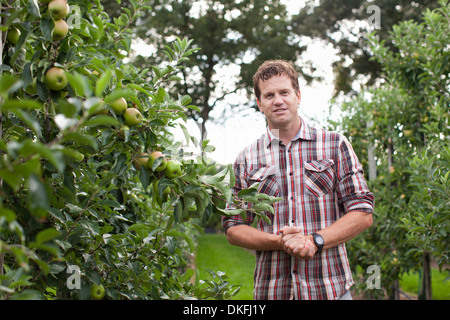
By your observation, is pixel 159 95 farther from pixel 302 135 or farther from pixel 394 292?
pixel 394 292

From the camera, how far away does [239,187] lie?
2092mm

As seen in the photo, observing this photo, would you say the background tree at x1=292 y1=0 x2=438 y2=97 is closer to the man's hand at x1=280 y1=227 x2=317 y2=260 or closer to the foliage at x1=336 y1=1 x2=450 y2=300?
the foliage at x1=336 y1=1 x2=450 y2=300

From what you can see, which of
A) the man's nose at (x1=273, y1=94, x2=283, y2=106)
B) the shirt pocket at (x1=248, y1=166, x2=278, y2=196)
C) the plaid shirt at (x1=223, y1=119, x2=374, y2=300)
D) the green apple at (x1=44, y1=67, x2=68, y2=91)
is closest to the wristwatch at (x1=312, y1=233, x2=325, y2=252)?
the plaid shirt at (x1=223, y1=119, x2=374, y2=300)

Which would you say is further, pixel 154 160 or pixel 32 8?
pixel 154 160

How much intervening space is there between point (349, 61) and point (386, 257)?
16733mm

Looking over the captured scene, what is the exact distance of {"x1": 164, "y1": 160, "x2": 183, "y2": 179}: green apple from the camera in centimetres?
121

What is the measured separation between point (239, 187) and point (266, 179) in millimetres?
142

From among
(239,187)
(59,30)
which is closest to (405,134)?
(239,187)

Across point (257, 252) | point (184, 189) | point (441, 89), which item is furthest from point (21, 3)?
point (441, 89)

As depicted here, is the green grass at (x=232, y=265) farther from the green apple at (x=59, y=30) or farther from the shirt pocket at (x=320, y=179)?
the green apple at (x=59, y=30)

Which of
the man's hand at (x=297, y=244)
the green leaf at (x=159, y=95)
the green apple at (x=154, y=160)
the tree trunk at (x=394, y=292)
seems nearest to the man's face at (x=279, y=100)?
the man's hand at (x=297, y=244)
